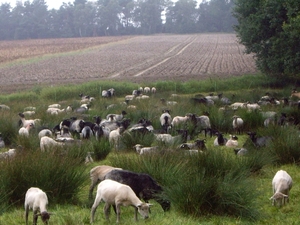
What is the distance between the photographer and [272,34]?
2864cm

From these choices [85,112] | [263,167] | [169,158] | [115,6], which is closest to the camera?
[169,158]

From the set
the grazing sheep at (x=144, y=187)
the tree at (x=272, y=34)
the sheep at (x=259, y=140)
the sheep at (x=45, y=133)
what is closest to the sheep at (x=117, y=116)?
the sheep at (x=45, y=133)

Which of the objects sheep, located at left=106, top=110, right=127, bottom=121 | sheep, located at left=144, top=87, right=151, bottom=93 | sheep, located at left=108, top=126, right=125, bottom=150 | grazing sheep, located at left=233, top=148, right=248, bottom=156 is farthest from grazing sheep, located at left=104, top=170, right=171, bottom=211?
sheep, located at left=144, top=87, right=151, bottom=93

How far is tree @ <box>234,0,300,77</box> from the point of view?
25.3 meters

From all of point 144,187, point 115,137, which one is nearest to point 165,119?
point 115,137

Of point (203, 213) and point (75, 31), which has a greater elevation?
point (203, 213)

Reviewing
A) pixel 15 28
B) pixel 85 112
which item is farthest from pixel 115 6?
pixel 85 112

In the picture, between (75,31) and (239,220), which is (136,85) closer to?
(239,220)

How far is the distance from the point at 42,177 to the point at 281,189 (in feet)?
13.8

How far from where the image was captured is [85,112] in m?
21.3

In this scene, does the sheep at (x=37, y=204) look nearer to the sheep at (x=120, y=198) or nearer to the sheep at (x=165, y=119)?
the sheep at (x=120, y=198)

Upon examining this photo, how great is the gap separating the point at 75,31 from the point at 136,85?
10921cm

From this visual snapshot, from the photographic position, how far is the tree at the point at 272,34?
997 inches

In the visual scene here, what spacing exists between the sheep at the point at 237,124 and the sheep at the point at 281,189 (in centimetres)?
778
